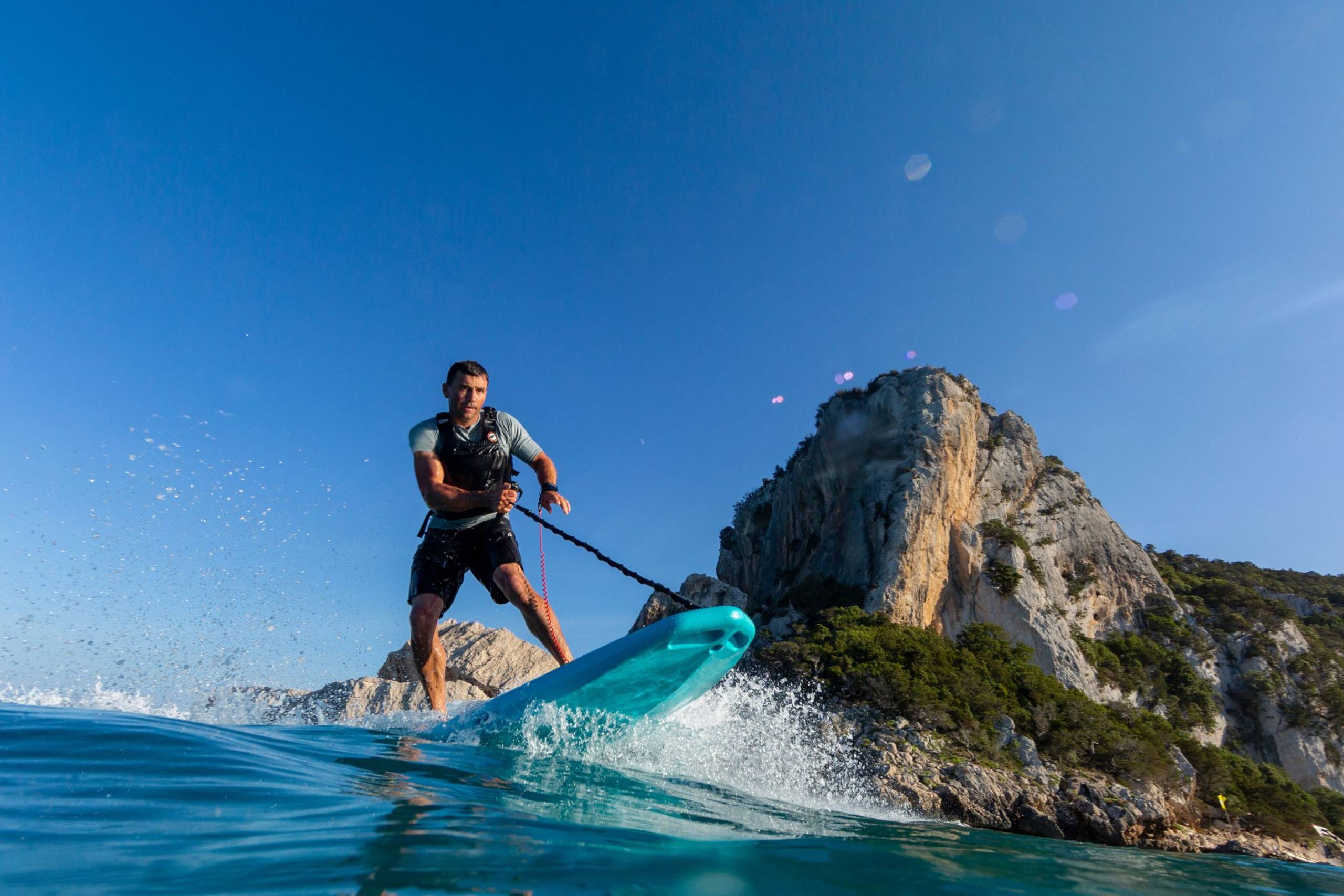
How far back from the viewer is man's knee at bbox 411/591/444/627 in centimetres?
471

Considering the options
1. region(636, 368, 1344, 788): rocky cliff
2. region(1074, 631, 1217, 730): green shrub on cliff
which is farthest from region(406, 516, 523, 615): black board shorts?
region(1074, 631, 1217, 730): green shrub on cliff

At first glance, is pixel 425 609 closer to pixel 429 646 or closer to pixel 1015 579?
pixel 429 646

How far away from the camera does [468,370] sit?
5.02 meters

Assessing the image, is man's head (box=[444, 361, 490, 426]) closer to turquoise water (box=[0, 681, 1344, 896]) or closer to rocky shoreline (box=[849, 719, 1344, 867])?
turquoise water (box=[0, 681, 1344, 896])

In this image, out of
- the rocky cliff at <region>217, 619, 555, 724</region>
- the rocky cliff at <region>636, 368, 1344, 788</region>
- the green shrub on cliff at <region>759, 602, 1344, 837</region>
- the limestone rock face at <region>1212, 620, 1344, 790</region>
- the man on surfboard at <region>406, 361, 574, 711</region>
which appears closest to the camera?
the man on surfboard at <region>406, 361, 574, 711</region>

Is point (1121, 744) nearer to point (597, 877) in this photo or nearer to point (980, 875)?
point (980, 875)

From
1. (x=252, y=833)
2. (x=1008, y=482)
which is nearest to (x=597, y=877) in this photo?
(x=252, y=833)

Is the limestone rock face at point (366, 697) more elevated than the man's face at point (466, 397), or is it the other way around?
the man's face at point (466, 397)

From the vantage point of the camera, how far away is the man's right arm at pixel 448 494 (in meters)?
4.50

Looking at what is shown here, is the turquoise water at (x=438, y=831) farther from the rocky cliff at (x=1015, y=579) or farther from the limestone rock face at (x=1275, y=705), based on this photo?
the limestone rock face at (x=1275, y=705)

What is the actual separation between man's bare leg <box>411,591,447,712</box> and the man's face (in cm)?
142

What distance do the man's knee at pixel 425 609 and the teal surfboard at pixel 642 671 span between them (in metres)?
0.76

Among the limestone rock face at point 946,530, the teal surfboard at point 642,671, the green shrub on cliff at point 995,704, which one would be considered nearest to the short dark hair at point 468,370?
the teal surfboard at point 642,671

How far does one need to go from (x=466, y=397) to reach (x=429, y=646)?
1965 millimetres
